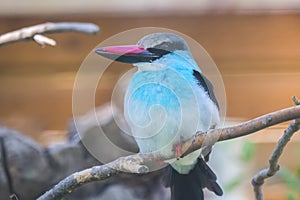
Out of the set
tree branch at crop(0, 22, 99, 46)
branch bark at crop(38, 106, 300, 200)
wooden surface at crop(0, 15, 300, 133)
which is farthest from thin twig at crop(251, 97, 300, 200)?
wooden surface at crop(0, 15, 300, 133)

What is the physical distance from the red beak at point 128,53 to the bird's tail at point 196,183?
0.10 metres

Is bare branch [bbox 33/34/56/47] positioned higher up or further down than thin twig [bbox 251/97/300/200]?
higher up

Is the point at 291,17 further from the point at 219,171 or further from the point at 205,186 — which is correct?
the point at 205,186

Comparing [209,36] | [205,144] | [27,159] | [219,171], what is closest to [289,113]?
[205,144]

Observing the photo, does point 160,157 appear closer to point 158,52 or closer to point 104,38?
point 158,52

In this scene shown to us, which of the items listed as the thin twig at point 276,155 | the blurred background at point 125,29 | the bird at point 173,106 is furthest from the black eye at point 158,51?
the blurred background at point 125,29

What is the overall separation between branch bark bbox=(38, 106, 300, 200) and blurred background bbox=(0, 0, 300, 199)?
86 cm

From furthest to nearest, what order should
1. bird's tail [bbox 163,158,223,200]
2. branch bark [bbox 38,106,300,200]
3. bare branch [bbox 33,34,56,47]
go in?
bare branch [bbox 33,34,56,47], bird's tail [bbox 163,158,223,200], branch bark [bbox 38,106,300,200]

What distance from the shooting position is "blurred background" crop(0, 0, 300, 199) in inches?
54.2

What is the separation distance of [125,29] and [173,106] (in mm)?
831

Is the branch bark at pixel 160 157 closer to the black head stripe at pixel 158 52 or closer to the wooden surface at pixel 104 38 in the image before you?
the black head stripe at pixel 158 52

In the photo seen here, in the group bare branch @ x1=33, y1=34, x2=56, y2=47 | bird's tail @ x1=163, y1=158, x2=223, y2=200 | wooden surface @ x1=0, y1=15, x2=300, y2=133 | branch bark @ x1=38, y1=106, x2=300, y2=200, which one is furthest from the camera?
wooden surface @ x1=0, y1=15, x2=300, y2=133

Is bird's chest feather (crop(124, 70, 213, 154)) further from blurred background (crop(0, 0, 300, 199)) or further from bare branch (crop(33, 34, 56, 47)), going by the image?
blurred background (crop(0, 0, 300, 199))

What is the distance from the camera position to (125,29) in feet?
4.48
